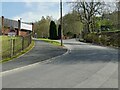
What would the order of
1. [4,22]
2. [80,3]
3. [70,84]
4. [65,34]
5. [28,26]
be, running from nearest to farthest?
[70,84]
[4,22]
[80,3]
[28,26]
[65,34]

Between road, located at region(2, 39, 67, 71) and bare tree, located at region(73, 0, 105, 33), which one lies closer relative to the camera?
road, located at region(2, 39, 67, 71)

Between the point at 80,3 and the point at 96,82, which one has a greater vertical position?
the point at 80,3

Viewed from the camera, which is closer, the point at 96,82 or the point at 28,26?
the point at 96,82

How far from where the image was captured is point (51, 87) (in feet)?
32.7

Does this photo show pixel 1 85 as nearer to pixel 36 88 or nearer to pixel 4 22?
pixel 36 88

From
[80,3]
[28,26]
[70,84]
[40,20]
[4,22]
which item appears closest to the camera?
[70,84]

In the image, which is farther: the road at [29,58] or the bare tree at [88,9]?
the bare tree at [88,9]

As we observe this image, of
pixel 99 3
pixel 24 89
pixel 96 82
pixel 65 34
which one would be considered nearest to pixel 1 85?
A: pixel 24 89

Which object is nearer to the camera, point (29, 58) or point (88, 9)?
point (29, 58)

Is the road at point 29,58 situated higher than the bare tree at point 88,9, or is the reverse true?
the bare tree at point 88,9

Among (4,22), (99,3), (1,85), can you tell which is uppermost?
(99,3)

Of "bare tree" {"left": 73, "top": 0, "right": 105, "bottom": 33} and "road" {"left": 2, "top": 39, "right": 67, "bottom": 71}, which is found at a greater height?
"bare tree" {"left": 73, "top": 0, "right": 105, "bottom": 33}

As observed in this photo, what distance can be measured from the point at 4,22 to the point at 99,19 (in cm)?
2332

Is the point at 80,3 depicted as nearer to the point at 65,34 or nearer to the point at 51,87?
the point at 65,34
